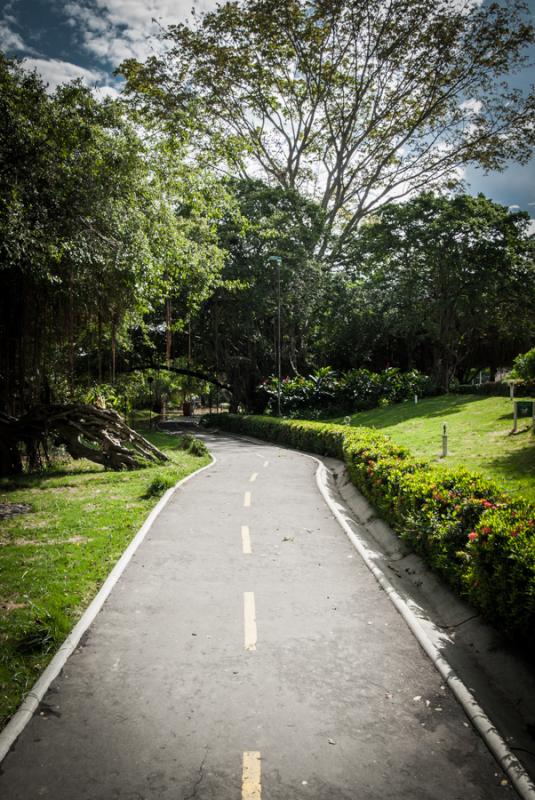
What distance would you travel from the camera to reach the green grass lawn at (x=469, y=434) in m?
12.5

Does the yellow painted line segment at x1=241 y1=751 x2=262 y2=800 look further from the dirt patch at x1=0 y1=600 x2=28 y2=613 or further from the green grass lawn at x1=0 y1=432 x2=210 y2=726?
the dirt patch at x1=0 y1=600 x2=28 y2=613

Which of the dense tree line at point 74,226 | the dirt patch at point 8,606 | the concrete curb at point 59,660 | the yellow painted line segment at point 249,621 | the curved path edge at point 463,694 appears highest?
the dense tree line at point 74,226

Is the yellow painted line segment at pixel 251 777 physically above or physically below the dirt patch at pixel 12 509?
below

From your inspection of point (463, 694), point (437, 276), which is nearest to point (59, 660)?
point (463, 694)

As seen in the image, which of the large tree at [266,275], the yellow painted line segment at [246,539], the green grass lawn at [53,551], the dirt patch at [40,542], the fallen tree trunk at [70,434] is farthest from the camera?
the large tree at [266,275]

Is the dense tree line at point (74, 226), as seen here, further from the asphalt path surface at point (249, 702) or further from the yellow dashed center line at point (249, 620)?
the yellow dashed center line at point (249, 620)

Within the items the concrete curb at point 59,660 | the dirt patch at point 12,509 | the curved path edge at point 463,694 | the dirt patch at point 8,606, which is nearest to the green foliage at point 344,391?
the dirt patch at point 12,509

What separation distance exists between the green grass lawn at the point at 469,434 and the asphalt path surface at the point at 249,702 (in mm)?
5122

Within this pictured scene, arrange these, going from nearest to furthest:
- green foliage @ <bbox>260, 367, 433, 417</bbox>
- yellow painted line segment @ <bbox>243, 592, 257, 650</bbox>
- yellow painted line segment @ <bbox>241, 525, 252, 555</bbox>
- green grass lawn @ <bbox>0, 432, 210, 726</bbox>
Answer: green grass lawn @ <bbox>0, 432, 210, 726</bbox> < yellow painted line segment @ <bbox>243, 592, 257, 650</bbox> < yellow painted line segment @ <bbox>241, 525, 252, 555</bbox> < green foliage @ <bbox>260, 367, 433, 417</bbox>

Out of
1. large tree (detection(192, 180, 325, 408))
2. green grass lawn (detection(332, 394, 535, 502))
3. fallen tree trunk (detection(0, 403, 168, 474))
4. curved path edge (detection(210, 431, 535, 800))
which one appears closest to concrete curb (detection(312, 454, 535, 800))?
curved path edge (detection(210, 431, 535, 800))

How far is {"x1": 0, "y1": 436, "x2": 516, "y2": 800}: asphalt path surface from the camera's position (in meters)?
3.80

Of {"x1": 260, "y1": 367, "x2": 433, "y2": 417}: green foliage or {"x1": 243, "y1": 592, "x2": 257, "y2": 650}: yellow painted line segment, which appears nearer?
{"x1": 243, "y1": 592, "x2": 257, "y2": 650}: yellow painted line segment

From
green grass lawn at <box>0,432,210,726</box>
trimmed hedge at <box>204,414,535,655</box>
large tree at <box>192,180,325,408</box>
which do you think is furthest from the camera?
large tree at <box>192,180,325,408</box>

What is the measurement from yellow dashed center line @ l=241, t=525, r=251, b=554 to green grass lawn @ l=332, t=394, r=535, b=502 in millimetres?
5239
